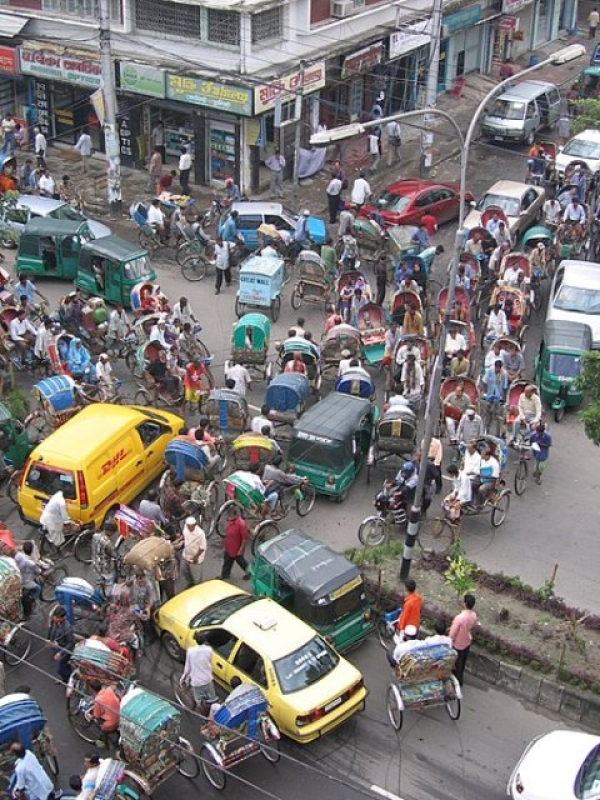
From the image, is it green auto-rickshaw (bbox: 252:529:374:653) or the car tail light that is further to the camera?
the car tail light

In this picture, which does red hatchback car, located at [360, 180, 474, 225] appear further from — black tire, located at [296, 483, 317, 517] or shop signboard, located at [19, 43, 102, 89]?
black tire, located at [296, 483, 317, 517]

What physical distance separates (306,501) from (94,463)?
379 centimetres

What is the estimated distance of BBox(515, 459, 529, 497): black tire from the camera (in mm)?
21297

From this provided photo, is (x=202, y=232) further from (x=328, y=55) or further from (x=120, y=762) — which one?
(x=120, y=762)

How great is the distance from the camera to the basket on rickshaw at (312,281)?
27.4 metres

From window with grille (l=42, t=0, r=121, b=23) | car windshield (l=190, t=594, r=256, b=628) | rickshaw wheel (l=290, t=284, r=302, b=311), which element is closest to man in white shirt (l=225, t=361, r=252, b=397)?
rickshaw wheel (l=290, t=284, r=302, b=311)

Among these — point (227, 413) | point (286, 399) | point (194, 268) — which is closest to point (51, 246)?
point (194, 268)

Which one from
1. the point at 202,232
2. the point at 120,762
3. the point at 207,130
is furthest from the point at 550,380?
the point at 207,130

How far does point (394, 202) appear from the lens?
32219mm

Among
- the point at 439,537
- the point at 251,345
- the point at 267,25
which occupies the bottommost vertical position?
the point at 439,537

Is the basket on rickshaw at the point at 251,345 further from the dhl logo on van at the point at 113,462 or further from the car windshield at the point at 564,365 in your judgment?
the car windshield at the point at 564,365

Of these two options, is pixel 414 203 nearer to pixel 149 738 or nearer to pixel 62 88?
pixel 62 88

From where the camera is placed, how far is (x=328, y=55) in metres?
35.8

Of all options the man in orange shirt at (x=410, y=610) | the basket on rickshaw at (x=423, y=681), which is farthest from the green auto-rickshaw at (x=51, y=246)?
the basket on rickshaw at (x=423, y=681)
